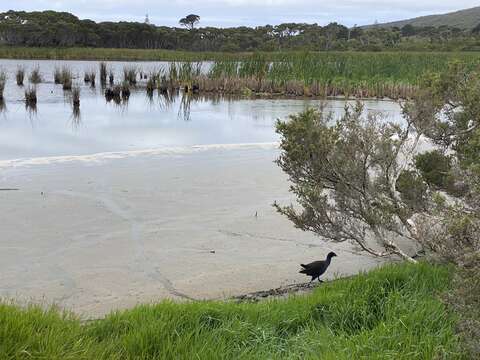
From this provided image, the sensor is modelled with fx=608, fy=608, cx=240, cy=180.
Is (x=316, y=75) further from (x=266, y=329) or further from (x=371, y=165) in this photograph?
(x=266, y=329)

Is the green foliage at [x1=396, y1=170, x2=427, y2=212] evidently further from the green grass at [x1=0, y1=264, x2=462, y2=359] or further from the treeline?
the treeline

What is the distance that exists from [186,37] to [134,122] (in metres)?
56.3

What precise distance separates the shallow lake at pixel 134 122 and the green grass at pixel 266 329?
398 cm

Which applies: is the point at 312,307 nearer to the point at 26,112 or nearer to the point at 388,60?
the point at 26,112

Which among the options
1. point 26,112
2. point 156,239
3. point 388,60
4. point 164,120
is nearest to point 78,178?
point 156,239

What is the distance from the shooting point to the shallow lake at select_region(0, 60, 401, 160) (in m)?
10.1

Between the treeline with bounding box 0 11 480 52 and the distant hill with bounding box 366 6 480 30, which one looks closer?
the treeline with bounding box 0 11 480 52

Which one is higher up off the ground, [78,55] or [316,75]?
[316,75]

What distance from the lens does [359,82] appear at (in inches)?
818

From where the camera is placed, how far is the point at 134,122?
13.2 m

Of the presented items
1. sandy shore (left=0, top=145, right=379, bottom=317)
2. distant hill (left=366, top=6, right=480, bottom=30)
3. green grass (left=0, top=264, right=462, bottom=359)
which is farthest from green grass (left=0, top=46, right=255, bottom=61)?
distant hill (left=366, top=6, right=480, bottom=30)

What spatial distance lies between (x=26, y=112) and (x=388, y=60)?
47.3ft

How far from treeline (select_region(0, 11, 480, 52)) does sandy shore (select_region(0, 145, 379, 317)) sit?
44.6 m

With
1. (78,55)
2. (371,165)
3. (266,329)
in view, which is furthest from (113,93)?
(78,55)
